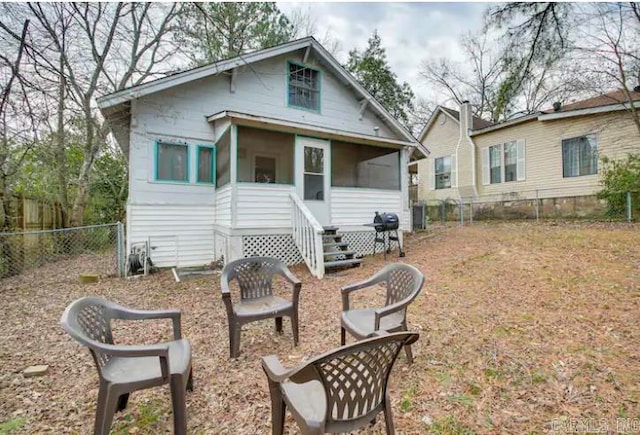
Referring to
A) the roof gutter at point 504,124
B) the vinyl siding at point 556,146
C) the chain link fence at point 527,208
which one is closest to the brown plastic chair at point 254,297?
the chain link fence at point 527,208

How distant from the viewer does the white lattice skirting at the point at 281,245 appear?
743 cm

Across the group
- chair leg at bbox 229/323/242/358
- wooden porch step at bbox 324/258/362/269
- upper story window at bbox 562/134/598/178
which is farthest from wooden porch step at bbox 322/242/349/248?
upper story window at bbox 562/134/598/178

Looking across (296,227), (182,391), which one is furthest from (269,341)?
(296,227)

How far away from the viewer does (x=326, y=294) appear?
5.45 meters

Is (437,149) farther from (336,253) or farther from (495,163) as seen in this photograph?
(336,253)

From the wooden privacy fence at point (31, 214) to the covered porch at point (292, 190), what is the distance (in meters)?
4.93

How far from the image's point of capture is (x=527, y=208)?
501 inches

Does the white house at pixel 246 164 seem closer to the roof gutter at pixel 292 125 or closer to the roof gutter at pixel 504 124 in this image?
the roof gutter at pixel 292 125

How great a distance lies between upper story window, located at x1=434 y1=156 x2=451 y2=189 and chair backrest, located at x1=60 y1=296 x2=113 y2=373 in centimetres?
Result: 1706

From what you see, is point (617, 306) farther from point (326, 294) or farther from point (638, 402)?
point (326, 294)

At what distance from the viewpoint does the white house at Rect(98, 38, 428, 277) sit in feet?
24.2

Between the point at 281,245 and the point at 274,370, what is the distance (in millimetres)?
6112

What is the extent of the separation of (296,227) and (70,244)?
7764mm

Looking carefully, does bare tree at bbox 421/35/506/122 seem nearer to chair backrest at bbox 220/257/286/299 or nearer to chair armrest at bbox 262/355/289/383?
chair backrest at bbox 220/257/286/299
